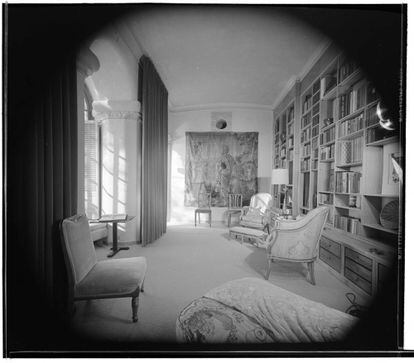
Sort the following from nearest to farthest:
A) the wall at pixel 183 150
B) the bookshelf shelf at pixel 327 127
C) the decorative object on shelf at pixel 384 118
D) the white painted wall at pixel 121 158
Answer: the decorative object on shelf at pixel 384 118, the bookshelf shelf at pixel 327 127, the white painted wall at pixel 121 158, the wall at pixel 183 150

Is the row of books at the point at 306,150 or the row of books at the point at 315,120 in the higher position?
the row of books at the point at 315,120

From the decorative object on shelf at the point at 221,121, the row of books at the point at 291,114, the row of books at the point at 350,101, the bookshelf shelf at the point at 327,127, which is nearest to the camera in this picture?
the row of books at the point at 350,101

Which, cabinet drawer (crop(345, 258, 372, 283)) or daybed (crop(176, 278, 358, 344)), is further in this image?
cabinet drawer (crop(345, 258, 372, 283))

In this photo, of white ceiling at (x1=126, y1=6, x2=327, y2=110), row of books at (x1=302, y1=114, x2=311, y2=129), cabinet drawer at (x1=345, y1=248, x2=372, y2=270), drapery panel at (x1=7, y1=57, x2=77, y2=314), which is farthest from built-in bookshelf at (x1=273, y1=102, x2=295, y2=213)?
drapery panel at (x1=7, y1=57, x2=77, y2=314)

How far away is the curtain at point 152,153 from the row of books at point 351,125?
248 centimetres

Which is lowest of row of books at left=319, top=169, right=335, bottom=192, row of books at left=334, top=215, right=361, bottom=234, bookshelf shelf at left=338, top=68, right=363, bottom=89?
row of books at left=334, top=215, right=361, bottom=234

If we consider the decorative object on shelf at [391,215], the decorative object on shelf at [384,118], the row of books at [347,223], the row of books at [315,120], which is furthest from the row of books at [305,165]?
the decorative object on shelf at [391,215]

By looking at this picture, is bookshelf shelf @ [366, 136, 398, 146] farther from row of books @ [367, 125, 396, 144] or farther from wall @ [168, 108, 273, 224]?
wall @ [168, 108, 273, 224]

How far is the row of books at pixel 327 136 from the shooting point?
2.17 metres

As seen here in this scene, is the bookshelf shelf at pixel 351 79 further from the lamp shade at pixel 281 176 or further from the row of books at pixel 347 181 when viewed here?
the lamp shade at pixel 281 176

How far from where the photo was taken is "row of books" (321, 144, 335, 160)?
219 cm

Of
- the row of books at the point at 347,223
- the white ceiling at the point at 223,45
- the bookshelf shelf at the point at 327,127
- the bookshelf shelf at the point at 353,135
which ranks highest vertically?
the white ceiling at the point at 223,45

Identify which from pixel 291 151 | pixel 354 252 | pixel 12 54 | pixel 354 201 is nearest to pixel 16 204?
pixel 12 54

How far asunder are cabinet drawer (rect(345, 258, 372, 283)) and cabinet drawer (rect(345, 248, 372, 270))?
31mm
